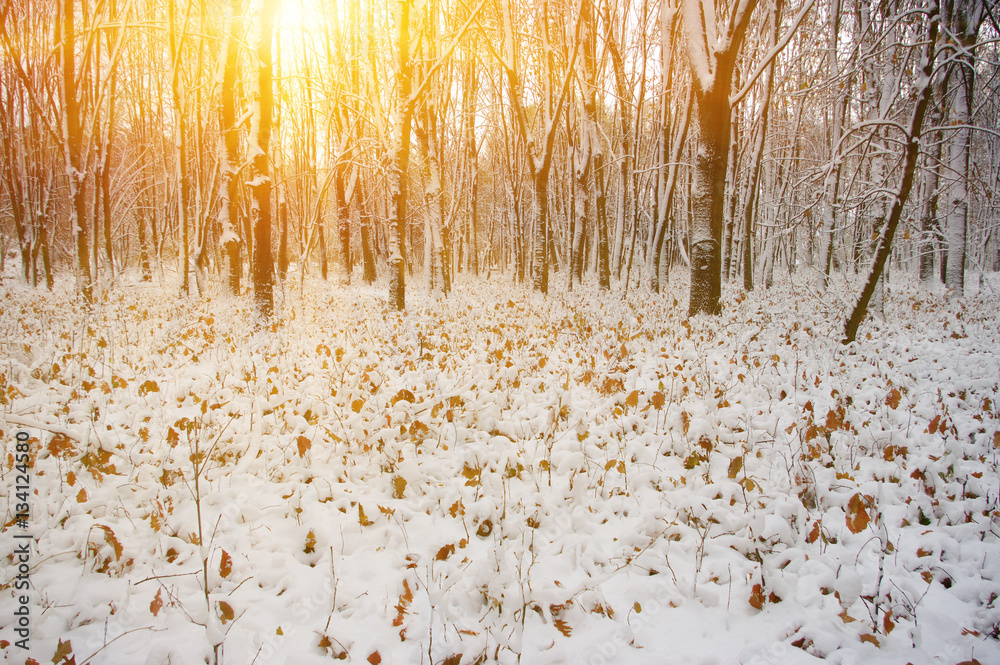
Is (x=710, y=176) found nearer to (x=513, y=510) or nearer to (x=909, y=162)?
(x=909, y=162)

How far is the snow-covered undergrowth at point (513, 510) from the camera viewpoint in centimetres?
209

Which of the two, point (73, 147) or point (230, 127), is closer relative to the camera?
point (230, 127)

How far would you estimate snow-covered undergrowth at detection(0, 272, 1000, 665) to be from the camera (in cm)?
209

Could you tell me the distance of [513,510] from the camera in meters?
2.99

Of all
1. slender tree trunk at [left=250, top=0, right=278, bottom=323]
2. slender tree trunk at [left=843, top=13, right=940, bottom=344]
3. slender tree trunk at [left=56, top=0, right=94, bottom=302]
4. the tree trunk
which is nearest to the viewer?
slender tree trunk at [left=843, top=13, right=940, bottom=344]

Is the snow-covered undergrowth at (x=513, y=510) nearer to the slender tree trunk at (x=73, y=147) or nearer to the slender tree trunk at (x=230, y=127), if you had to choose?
the slender tree trunk at (x=230, y=127)

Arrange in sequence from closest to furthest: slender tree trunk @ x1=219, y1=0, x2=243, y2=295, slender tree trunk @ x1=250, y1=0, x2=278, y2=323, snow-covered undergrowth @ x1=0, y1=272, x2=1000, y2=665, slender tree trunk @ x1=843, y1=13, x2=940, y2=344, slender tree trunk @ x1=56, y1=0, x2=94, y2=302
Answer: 1. snow-covered undergrowth @ x1=0, y1=272, x2=1000, y2=665
2. slender tree trunk @ x1=843, y1=13, x2=940, y2=344
3. slender tree trunk @ x1=250, y1=0, x2=278, y2=323
4. slender tree trunk @ x1=219, y1=0, x2=243, y2=295
5. slender tree trunk @ x1=56, y1=0, x2=94, y2=302

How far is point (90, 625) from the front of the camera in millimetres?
2129

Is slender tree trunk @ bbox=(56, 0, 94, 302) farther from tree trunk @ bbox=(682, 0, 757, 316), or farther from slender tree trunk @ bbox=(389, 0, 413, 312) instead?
tree trunk @ bbox=(682, 0, 757, 316)

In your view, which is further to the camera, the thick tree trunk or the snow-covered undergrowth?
the thick tree trunk

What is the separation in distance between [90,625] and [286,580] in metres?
0.82

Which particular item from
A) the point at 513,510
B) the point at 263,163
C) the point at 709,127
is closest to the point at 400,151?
the point at 263,163

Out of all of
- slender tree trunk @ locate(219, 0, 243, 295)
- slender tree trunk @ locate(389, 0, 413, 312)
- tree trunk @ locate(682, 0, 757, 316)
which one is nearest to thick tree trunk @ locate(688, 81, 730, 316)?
tree trunk @ locate(682, 0, 757, 316)

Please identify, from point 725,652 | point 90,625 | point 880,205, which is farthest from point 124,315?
point 880,205
